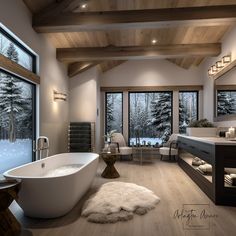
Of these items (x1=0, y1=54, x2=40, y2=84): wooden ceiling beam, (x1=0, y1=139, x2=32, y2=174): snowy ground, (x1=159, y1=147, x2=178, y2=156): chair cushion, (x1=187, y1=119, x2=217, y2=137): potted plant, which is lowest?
(x1=159, y1=147, x2=178, y2=156): chair cushion

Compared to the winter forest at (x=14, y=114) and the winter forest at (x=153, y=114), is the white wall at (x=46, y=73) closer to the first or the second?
the winter forest at (x=14, y=114)

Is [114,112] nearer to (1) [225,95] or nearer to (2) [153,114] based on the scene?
(2) [153,114]

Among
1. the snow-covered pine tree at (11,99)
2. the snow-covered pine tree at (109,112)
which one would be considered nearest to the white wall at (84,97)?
the snow-covered pine tree at (109,112)

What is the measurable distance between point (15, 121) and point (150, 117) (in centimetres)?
471

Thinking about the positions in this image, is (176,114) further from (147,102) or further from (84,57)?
(84,57)

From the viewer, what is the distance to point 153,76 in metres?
7.38

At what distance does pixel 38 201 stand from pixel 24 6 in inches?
126

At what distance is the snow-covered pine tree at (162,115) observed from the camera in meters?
7.47

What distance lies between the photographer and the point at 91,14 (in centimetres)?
395

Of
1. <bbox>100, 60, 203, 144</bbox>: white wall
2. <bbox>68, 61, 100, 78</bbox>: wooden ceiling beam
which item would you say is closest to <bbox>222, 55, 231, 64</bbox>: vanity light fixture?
<bbox>100, 60, 203, 144</bbox>: white wall

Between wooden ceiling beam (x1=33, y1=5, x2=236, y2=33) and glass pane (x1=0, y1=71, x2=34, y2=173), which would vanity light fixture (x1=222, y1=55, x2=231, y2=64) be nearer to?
wooden ceiling beam (x1=33, y1=5, x2=236, y2=33)

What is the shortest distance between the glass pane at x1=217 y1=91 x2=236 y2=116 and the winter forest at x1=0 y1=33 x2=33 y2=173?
13.2 ft

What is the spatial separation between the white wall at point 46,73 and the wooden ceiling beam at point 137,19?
1.16ft

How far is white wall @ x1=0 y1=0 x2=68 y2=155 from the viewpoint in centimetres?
346
